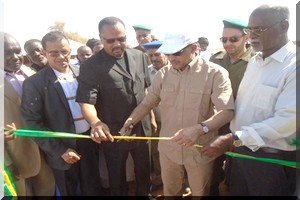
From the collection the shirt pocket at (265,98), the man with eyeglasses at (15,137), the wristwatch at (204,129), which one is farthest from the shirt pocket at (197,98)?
the man with eyeglasses at (15,137)

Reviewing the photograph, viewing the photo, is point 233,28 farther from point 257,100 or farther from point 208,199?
point 208,199

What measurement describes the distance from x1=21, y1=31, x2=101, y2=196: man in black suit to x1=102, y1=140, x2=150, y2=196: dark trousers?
0.80 ft

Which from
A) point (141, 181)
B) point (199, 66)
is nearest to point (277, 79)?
point (199, 66)

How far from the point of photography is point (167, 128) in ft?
10.7

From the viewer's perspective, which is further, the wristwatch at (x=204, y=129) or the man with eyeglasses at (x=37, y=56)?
the man with eyeglasses at (x=37, y=56)

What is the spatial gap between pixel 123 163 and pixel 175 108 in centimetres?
107

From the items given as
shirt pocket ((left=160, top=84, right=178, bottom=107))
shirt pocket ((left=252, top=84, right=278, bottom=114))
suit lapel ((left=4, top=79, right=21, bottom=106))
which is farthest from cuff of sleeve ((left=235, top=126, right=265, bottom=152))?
suit lapel ((left=4, top=79, right=21, bottom=106))

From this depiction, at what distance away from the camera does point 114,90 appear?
11.4 ft

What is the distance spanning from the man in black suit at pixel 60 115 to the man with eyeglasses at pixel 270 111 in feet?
5.73

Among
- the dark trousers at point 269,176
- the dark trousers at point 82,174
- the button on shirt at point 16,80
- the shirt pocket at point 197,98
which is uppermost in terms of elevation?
the button on shirt at point 16,80

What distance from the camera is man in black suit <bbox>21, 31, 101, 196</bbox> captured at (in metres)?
3.21

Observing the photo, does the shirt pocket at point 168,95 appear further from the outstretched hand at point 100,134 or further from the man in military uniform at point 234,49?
the man in military uniform at point 234,49

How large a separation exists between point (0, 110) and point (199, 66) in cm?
217

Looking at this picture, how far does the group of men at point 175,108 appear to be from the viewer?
248 centimetres
